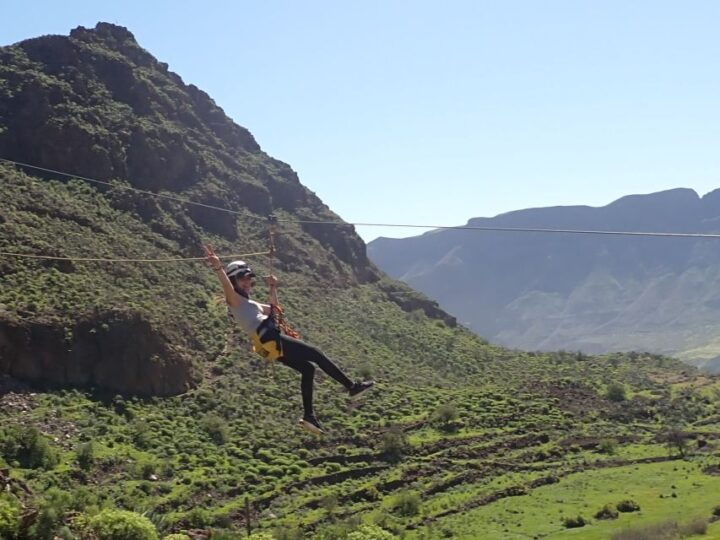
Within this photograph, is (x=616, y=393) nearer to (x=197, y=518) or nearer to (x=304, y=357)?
(x=197, y=518)

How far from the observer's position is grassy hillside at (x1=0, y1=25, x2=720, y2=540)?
46531 millimetres

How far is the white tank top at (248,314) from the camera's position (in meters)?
12.4

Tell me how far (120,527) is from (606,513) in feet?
105

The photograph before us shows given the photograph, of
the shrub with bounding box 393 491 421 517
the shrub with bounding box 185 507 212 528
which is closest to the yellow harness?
the shrub with bounding box 185 507 212 528

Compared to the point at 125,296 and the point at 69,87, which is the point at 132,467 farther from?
the point at 69,87

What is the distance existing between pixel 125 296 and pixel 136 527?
3135cm

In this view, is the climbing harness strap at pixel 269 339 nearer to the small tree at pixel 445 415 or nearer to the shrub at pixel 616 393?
the small tree at pixel 445 415

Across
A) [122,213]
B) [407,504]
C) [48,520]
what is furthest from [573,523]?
[122,213]

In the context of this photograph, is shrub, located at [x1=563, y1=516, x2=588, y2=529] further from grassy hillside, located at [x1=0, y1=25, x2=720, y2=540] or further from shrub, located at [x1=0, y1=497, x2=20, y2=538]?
shrub, located at [x1=0, y1=497, x2=20, y2=538]

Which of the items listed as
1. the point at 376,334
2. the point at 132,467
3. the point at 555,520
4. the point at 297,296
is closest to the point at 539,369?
the point at 376,334

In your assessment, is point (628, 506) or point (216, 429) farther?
point (216, 429)

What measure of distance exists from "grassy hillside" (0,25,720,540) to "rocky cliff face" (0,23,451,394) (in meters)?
0.24

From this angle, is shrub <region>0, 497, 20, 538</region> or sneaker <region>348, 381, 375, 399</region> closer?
sneaker <region>348, 381, 375, 399</region>

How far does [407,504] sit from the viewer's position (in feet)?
166
